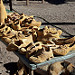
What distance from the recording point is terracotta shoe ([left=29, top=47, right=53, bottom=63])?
5.41ft

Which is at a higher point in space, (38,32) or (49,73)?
(38,32)

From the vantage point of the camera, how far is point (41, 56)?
5.45 ft

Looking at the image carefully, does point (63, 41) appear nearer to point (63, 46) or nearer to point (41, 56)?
point (63, 46)

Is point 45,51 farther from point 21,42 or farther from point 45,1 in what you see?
point 45,1

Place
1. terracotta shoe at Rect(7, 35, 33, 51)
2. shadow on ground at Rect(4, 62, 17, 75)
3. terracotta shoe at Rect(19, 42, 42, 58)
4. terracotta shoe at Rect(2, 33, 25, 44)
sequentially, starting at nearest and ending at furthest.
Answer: terracotta shoe at Rect(19, 42, 42, 58) < terracotta shoe at Rect(7, 35, 33, 51) < terracotta shoe at Rect(2, 33, 25, 44) < shadow on ground at Rect(4, 62, 17, 75)

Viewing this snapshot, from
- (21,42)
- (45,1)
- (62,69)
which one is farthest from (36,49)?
(45,1)

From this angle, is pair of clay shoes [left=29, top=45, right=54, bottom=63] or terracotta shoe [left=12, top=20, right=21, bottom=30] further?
terracotta shoe [left=12, top=20, right=21, bottom=30]

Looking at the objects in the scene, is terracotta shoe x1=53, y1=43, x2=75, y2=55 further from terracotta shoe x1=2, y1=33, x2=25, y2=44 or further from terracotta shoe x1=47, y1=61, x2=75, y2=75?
terracotta shoe x1=2, y1=33, x2=25, y2=44

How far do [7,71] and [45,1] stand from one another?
7487 millimetres

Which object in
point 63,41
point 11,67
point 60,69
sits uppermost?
point 63,41

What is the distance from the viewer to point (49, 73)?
2162mm

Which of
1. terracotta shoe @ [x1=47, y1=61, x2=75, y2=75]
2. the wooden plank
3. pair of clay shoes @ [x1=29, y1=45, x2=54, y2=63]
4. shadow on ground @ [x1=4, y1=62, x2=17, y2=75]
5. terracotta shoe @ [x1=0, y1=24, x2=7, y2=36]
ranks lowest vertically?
shadow on ground @ [x1=4, y1=62, x2=17, y2=75]

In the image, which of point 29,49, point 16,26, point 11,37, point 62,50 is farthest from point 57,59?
point 16,26

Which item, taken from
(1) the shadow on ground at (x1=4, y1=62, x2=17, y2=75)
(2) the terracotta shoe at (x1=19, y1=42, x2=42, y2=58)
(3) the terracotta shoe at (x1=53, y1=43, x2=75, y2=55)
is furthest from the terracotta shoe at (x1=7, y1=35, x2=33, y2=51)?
(1) the shadow on ground at (x1=4, y1=62, x2=17, y2=75)
